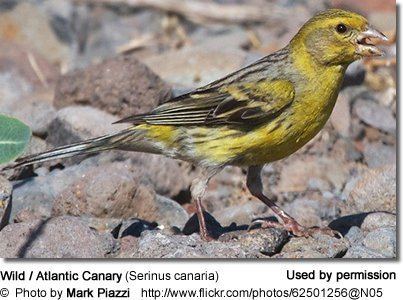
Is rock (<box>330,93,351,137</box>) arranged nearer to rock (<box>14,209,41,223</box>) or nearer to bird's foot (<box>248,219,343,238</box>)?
bird's foot (<box>248,219,343,238</box>)

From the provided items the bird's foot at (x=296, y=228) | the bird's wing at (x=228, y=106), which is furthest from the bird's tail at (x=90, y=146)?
the bird's foot at (x=296, y=228)

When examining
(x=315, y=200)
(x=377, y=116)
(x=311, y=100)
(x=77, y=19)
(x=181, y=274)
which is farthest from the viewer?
(x=77, y=19)

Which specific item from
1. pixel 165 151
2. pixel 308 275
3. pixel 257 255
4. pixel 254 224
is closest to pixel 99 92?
pixel 165 151

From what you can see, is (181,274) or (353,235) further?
(353,235)

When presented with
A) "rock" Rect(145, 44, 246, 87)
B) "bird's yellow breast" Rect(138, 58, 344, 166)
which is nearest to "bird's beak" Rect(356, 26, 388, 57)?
"bird's yellow breast" Rect(138, 58, 344, 166)

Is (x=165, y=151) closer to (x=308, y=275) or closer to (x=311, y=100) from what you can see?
(x=311, y=100)

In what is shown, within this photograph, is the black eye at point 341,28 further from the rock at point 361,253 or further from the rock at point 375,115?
the rock at point 375,115

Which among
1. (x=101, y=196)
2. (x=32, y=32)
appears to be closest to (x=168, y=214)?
(x=101, y=196)
